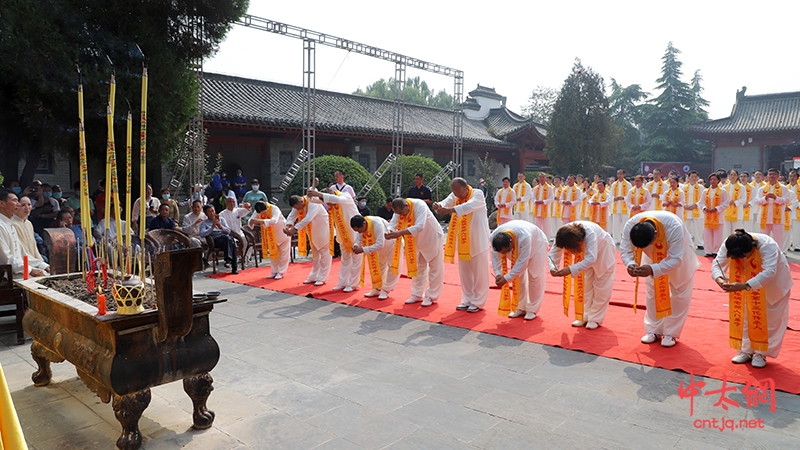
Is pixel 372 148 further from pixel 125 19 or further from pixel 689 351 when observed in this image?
pixel 689 351

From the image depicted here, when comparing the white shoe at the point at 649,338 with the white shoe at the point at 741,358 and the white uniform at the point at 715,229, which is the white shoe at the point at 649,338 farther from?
the white uniform at the point at 715,229

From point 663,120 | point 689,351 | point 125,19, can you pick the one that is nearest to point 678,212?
point 689,351

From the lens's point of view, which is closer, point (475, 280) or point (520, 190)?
point (475, 280)

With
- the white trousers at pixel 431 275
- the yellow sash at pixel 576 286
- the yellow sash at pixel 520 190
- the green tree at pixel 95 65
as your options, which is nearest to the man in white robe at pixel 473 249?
the white trousers at pixel 431 275

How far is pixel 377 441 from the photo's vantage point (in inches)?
126

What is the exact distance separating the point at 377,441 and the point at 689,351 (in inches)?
117

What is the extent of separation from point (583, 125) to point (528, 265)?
18.8m

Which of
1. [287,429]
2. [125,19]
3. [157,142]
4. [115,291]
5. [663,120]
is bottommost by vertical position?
[287,429]

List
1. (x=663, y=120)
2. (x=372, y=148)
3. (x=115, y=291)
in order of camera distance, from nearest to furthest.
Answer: (x=115, y=291) < (x=372, y=148) < (x=663, y=120)

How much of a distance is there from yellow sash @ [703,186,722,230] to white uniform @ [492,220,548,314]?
6.32m

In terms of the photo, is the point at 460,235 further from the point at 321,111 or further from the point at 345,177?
the point at 321,111

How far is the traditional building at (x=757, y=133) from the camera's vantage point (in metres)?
23.8

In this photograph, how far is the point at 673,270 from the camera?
4785mm

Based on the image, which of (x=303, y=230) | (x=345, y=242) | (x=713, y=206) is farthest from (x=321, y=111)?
(x=713, y=206)
